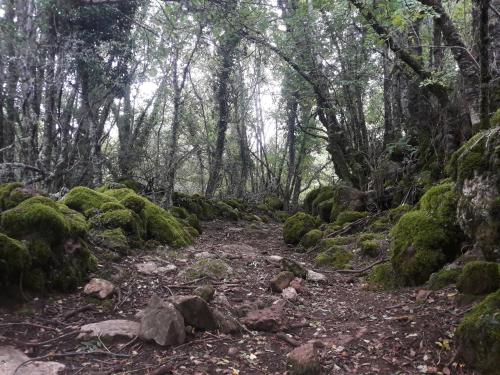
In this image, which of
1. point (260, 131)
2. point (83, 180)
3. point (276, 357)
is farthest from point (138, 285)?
point (260, 131)

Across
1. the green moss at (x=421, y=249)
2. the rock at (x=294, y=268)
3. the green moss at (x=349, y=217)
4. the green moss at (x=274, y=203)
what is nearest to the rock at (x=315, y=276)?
the rock at (x=294, y=268)

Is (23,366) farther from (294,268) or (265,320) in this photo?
(294,268)

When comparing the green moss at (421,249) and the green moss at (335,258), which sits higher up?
the green moss at (421,249)

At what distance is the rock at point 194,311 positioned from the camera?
3740 millimetres

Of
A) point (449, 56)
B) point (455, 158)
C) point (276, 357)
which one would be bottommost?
point (276, 357)

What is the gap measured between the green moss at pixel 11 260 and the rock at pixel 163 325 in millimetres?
1346

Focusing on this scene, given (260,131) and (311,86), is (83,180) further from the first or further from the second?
(260,131)

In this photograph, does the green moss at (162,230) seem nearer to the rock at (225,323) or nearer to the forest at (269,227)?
the forest at (269,227)

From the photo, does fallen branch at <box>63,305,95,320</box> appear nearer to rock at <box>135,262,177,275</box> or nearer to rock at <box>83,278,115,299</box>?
rock at <box>83,278,115,299</box>

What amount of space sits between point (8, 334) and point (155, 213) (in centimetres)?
455

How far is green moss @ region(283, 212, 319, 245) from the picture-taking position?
962 cm

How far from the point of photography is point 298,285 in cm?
538

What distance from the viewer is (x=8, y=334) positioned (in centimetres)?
340

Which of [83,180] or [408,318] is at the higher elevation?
[83,180]
